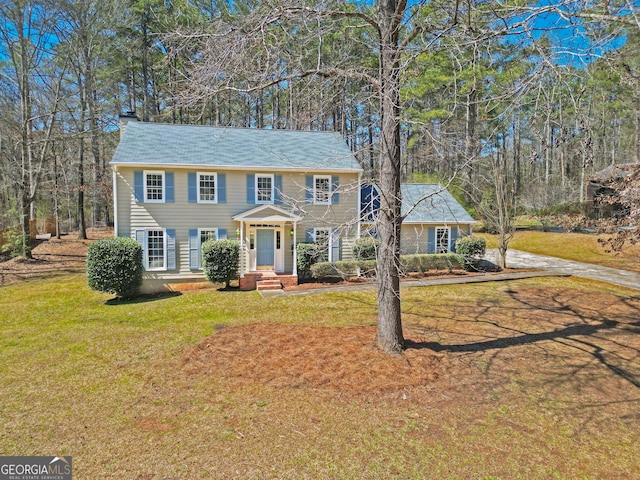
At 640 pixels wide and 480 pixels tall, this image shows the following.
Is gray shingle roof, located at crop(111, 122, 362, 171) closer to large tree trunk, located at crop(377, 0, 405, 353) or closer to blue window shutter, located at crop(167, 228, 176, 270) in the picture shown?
blue window shutter, located at crop(167, 228, 176, 270)

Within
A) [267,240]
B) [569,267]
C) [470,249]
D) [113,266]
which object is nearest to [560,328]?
[470,249]

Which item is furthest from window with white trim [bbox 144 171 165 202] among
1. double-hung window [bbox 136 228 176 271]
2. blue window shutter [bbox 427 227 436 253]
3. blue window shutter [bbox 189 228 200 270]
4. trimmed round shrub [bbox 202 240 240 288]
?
blue window shutter [bbox 427 227 436 253]

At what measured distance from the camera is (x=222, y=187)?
14812 millimetres

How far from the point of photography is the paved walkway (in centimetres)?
1300

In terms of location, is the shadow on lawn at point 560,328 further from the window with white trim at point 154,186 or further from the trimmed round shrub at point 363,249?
the window with white trim at point 154,186

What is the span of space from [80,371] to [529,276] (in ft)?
50.4

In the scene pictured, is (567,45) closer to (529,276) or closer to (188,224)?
(529,276)

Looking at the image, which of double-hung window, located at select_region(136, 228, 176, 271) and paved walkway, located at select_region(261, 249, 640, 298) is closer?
paved walkway, located at select_region(261, 249, 640, 298)

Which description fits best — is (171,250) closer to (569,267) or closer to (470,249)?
(470,249)

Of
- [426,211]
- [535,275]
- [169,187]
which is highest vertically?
[169,187]

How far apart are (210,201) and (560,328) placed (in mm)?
12393

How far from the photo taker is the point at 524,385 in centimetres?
580

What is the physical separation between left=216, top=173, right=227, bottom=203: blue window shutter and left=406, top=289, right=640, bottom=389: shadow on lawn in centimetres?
969

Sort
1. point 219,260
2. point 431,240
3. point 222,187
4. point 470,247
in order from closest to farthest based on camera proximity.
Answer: point 219,260
point 222,187
point 470,247
point 431,240
